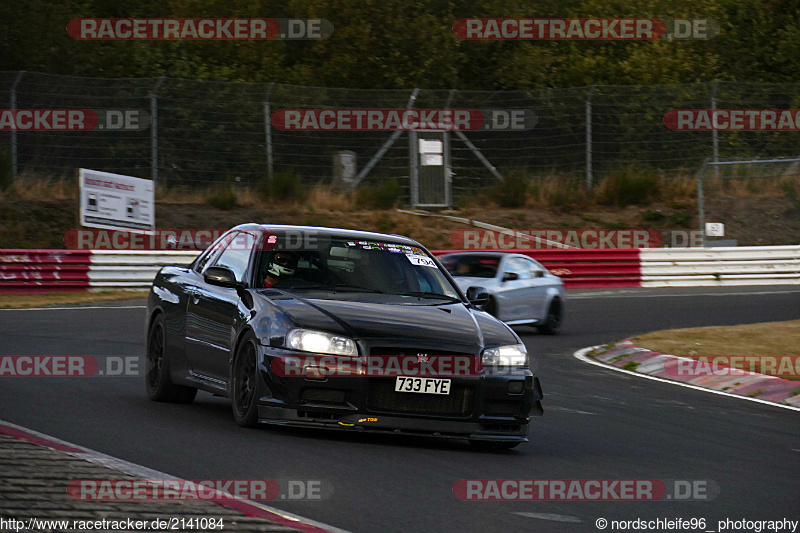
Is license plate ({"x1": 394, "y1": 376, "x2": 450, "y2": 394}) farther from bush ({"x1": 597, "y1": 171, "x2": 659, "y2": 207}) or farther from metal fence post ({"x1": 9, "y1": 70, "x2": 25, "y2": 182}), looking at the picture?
bush ({"x1": 597, "y1": 171, "x2": 659, "y2": 207})

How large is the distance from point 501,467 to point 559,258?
20095 millimetres

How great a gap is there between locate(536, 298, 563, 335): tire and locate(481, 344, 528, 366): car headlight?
1099 cm

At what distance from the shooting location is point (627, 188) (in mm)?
34875

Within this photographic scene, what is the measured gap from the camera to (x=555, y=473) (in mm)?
7613

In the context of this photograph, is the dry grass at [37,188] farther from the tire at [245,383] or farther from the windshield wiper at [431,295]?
the tire at [245,383]

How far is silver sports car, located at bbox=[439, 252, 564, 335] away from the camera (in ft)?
61.0

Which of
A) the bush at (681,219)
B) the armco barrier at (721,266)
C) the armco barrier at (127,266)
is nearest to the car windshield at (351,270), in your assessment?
the armco barrier at (127,266)

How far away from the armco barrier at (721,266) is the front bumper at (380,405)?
20898 mm

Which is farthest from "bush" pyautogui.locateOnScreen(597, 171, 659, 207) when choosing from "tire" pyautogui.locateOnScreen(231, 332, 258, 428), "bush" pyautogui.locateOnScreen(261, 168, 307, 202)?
"tire" pyautogui.locateOnScreen(231, 332, 258, 428)

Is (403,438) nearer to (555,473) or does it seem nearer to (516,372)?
(516,372)

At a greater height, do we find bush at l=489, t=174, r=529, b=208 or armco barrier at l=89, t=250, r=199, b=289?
bush at l=489, t=174, r=529, b=208

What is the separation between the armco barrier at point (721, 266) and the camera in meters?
28.8

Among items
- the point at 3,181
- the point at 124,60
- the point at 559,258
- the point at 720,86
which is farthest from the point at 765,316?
the point at 124,60

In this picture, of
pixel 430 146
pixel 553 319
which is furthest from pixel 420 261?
pixel 430 146
